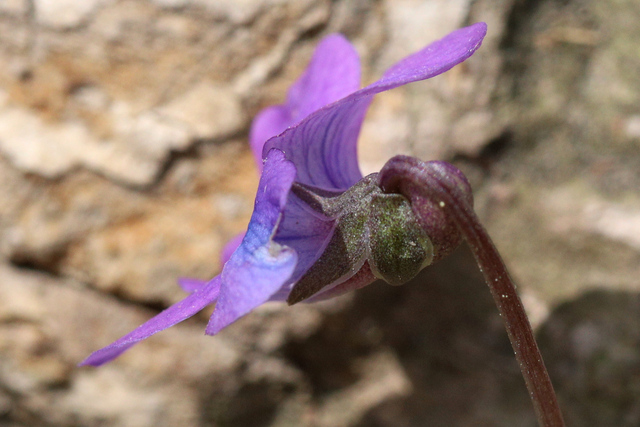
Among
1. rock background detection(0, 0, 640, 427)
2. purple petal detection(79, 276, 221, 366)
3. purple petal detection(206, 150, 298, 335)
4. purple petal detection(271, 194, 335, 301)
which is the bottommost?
rock background detection(0, 0, 640, 427)

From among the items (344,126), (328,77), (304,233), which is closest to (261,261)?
(304,233)

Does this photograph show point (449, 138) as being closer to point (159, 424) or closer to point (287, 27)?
point (287, 27)

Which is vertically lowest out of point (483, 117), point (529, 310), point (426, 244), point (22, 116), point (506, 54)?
point (529, 310)

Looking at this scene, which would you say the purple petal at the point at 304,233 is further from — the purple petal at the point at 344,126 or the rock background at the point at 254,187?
the rock background at the point at 254,187

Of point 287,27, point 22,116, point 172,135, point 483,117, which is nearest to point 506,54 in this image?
point 483,117

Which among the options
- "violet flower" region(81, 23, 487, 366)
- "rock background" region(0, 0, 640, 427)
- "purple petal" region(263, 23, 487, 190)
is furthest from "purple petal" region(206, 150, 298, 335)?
"rock background" region(0, 0, 640, 427)

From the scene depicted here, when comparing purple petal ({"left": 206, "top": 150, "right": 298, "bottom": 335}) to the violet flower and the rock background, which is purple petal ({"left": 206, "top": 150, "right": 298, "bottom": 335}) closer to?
the violet flower

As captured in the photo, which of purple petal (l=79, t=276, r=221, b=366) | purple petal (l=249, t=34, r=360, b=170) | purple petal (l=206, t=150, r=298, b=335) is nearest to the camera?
purple petal (l=206, t=150, r=298, b=335)
